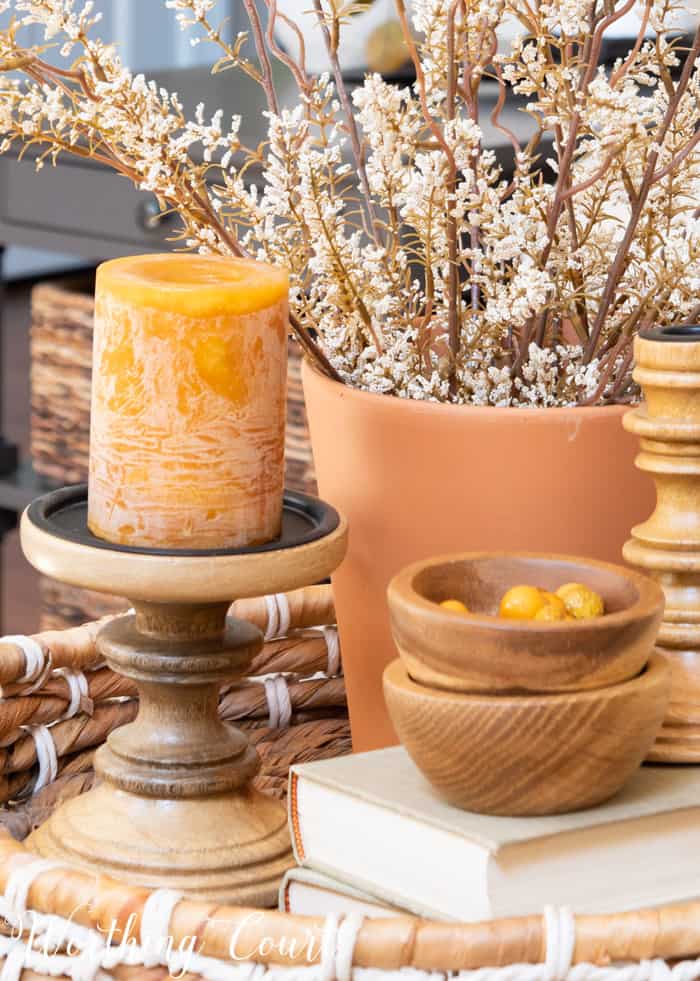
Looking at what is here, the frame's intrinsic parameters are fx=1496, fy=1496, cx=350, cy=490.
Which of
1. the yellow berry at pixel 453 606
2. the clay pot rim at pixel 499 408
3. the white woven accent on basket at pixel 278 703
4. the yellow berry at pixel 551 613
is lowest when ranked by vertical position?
the white woven accent on basket at pixel 278 703

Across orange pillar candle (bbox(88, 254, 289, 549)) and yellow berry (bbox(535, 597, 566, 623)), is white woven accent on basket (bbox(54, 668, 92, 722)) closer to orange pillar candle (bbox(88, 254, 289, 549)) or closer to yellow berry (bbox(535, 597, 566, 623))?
orange pillar candle (bbox(88, 254, 289, 549))

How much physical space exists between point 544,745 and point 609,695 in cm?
3

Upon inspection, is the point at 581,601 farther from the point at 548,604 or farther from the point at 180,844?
the point at 180,844

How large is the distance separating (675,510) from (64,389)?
143cm

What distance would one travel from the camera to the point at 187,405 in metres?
0.55

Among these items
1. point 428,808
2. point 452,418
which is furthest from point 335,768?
point 452,418

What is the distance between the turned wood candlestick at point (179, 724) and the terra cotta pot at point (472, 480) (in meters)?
0.04

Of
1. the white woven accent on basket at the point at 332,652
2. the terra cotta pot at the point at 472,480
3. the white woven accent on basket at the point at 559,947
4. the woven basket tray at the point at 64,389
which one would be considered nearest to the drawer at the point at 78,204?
the woven basket tray at the point at 64,389

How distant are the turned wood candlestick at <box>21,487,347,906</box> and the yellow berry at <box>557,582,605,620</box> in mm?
99

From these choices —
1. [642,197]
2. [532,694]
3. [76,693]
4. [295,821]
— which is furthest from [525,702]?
[76,693]

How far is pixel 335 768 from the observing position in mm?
532

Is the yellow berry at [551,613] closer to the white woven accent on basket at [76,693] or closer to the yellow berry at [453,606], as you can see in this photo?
the yellow berry at [453,606]

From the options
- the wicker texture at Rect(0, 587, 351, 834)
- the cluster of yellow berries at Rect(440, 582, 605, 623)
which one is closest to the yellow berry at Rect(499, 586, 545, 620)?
the cluster of yellow berries at Rect(440, 582, 605, 623)

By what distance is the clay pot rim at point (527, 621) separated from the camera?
462 mm
